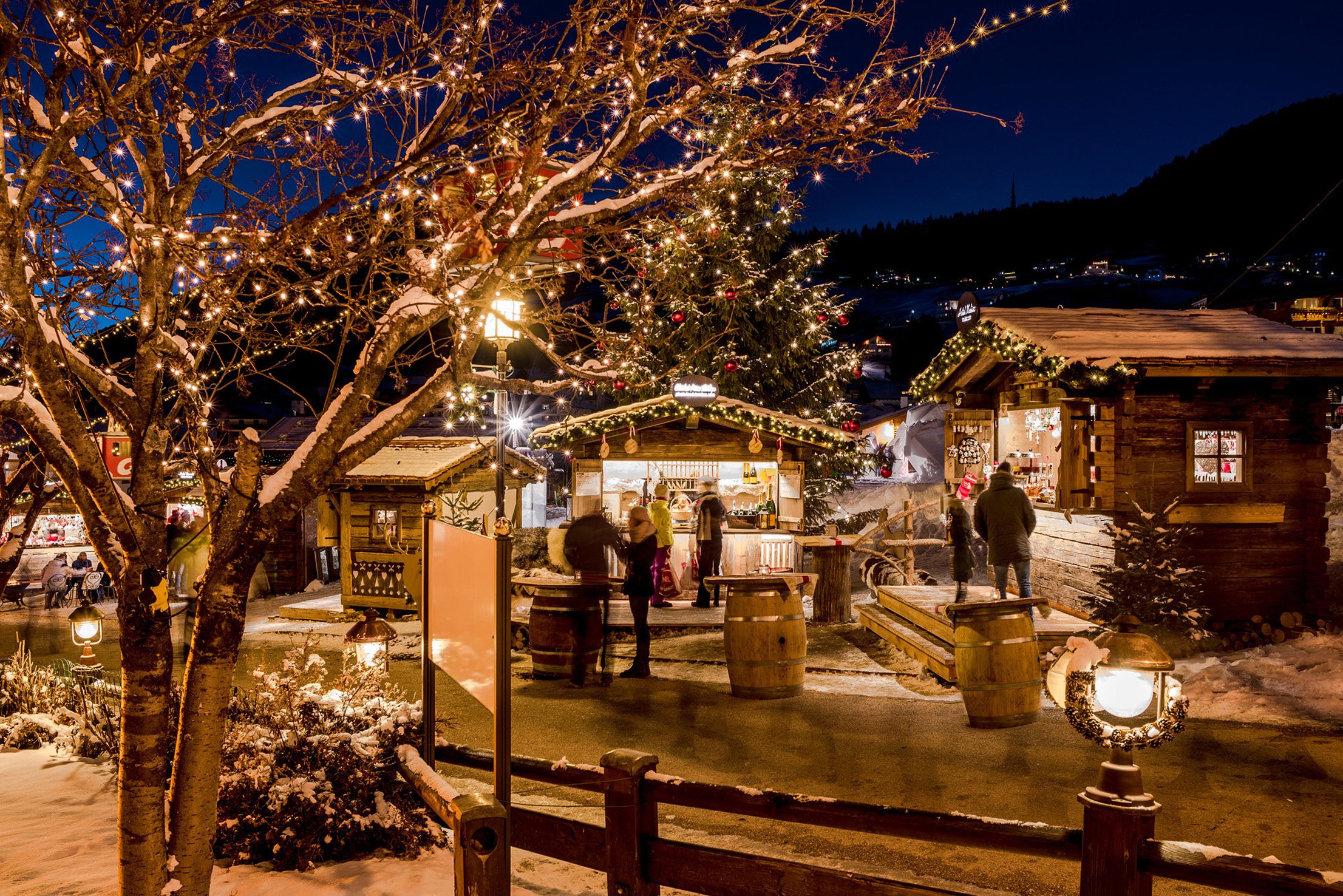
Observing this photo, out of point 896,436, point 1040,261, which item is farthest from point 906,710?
point 1040,261

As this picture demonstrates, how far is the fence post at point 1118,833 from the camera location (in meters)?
3.05


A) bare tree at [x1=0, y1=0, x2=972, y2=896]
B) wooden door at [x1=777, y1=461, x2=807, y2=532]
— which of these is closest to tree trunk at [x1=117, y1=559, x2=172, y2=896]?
bare tree at [x1=0, y1=0, x2=972, y2=896]

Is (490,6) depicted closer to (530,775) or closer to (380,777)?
(530,775)

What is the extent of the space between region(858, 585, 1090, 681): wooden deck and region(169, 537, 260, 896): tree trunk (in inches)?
236

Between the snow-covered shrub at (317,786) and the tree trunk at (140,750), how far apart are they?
2.56 feet

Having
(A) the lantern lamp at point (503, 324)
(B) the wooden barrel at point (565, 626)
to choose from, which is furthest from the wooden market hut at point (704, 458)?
(A) the lantern lamp at point (503, 324)

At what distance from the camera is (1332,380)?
1087cm

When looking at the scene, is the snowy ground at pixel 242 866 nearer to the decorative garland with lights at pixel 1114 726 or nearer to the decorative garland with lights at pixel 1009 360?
the decorative garland with lights at pixel 1114 726

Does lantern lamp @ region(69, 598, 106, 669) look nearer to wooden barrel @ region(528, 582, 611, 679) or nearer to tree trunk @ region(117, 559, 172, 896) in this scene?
wooden barrel @ region(528, 582, 611, 679)

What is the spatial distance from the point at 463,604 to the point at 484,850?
0.93 m

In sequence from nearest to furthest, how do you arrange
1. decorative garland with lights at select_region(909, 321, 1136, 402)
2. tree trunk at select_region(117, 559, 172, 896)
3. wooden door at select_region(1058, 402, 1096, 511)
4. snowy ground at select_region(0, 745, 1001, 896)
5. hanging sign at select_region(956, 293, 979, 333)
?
tree trunk at select_region(117, 559, 172, 896), snowy ground at select_region(0, 745, 1001, 896), decorative garland with lights at select_region(909, 321, 1136, 402), wooden door at select_region(1058, 402, 1096, 511), hanging sign at select_region(956, 293, 979, 333)

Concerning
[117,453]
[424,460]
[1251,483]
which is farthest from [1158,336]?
[117,453]

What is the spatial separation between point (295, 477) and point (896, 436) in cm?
3566

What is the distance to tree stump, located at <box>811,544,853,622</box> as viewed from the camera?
1216cm
